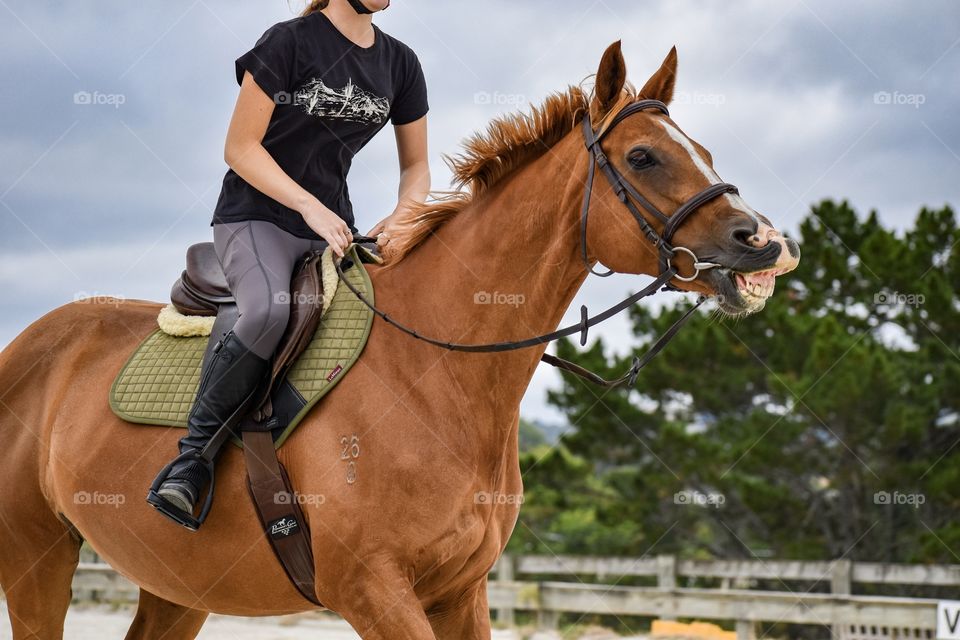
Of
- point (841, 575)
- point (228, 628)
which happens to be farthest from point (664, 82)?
point (228, 628)

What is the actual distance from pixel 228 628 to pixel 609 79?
1046 centimetres

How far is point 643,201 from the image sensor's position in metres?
3.40

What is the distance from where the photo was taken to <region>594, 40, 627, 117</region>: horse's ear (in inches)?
140

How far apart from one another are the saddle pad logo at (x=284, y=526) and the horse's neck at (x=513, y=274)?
828 mm

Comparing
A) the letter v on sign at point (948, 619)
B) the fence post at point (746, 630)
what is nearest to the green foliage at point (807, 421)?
the fence post at point (746, 630)

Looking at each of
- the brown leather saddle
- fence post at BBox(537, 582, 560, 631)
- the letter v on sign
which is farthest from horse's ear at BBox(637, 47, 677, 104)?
fence post at BBox(537, 582, 560, 631)

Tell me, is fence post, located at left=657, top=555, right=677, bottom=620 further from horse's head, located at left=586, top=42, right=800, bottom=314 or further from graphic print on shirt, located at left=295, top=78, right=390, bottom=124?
horse's head, located at left=586, top=42, right=800, bottom=314

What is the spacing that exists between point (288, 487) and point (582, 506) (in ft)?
65.6

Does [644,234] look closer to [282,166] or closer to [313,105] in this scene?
[313,105]

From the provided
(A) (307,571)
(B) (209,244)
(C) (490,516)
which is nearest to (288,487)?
(A) (307,571)

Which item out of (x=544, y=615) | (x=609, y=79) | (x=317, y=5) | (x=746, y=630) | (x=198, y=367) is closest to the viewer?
(x=609, y=79)

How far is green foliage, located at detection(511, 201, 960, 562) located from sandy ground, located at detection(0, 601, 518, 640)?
14.7ft

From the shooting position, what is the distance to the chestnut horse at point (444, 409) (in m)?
3.41

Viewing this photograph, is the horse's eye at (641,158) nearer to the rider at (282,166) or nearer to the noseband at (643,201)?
the noseband at (643,201)
